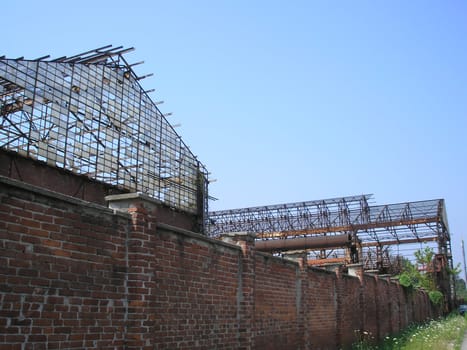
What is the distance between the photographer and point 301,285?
39.3 feet

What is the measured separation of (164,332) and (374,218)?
34207mm

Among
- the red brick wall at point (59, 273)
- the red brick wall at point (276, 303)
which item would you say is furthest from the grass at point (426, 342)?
the red brick wall at point (59, 273)

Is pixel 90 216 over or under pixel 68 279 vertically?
over

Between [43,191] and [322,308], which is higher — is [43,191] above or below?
above

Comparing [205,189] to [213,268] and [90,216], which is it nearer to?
[213,268]

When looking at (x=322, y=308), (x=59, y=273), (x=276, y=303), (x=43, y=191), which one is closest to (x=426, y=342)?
(x=322, y=308)

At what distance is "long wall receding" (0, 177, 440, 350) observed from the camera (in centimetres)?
479

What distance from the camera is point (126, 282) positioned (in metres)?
6.12

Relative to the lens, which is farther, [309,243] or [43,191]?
[309,243]

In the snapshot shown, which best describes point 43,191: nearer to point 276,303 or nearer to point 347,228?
point 276,303

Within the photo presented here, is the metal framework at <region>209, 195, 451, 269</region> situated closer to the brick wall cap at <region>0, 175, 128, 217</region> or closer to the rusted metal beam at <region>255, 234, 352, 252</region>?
the rusted metal beam at <region>255, 234, 352, 252</region>

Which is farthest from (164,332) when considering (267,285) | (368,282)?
(368,282)

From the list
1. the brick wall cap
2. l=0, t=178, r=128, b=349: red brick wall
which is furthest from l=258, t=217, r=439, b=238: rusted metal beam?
the brick wall cap

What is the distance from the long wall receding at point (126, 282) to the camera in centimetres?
479
